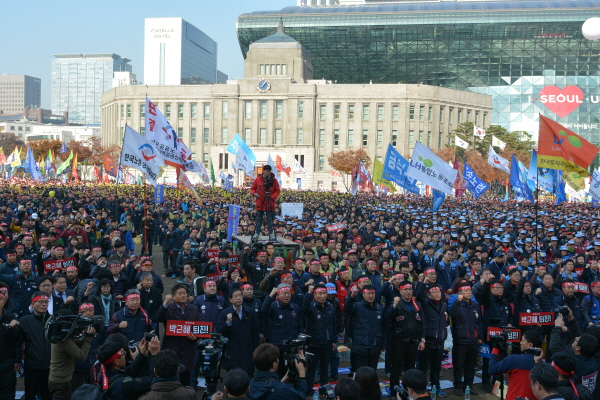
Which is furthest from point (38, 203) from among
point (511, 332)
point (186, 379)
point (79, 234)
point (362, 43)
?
point (362, 43)

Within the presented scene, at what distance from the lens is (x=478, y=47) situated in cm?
10012

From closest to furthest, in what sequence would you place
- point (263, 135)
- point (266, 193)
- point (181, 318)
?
point (181, 318) < point (266, 193) < point (263, 135)

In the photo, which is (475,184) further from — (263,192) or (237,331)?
(237,331)

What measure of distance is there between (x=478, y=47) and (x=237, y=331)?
10041 centimetres

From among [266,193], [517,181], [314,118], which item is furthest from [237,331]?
[314,118]

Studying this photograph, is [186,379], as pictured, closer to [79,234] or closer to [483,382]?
[483,382]

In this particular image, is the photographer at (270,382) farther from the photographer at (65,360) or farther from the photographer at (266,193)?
the photographer at (266,193)

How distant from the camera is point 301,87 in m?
84.2

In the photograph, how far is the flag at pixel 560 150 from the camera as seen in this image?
1284 centimetres

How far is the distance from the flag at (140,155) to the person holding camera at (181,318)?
23.2 ft

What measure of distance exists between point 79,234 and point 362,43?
91.4 metres

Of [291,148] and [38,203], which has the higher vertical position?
[291,148]

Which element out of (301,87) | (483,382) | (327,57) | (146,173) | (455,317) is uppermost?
(327,57)

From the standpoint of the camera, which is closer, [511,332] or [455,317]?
[511,332]
